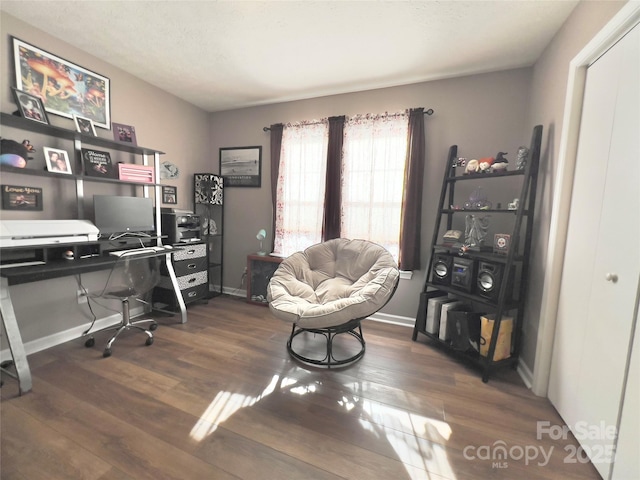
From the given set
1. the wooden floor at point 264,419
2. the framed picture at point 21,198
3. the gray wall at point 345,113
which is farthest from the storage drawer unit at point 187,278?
the framed picture at point 21,198

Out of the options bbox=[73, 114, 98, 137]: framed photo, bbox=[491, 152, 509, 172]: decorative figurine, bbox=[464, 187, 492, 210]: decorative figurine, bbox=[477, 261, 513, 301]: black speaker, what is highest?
bbox=[73, 114, 98, 137]: framed photo

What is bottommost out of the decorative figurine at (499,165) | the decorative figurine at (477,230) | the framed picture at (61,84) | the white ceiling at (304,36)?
the decorative figurine at (477,230)

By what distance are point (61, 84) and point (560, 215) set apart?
3840 millimetres

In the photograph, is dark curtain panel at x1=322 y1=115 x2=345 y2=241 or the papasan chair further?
dark curtain panel at x1=322 y1=115 x2=345 y2=241

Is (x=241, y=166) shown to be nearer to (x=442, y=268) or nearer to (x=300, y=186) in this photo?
(x=300, y=186)

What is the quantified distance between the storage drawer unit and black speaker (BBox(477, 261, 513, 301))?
9.47 ft

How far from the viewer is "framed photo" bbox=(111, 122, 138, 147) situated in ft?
8.30

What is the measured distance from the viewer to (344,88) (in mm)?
2904

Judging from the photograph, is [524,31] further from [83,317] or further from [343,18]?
[83,317]

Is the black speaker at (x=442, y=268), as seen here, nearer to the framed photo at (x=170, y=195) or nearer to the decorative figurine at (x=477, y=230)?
the decorative figurine at (x=477, y=230)

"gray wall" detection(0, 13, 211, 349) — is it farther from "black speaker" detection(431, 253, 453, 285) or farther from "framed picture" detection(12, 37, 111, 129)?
"black speaker" detection(431, 253, 453, 285)

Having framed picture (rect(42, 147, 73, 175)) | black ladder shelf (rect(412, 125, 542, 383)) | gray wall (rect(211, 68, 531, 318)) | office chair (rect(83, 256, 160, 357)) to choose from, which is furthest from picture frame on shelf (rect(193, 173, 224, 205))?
black ladder shelf (rect(412, 125, 542, 383))

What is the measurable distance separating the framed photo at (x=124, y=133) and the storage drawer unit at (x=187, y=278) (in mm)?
1115

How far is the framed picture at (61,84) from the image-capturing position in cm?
200
